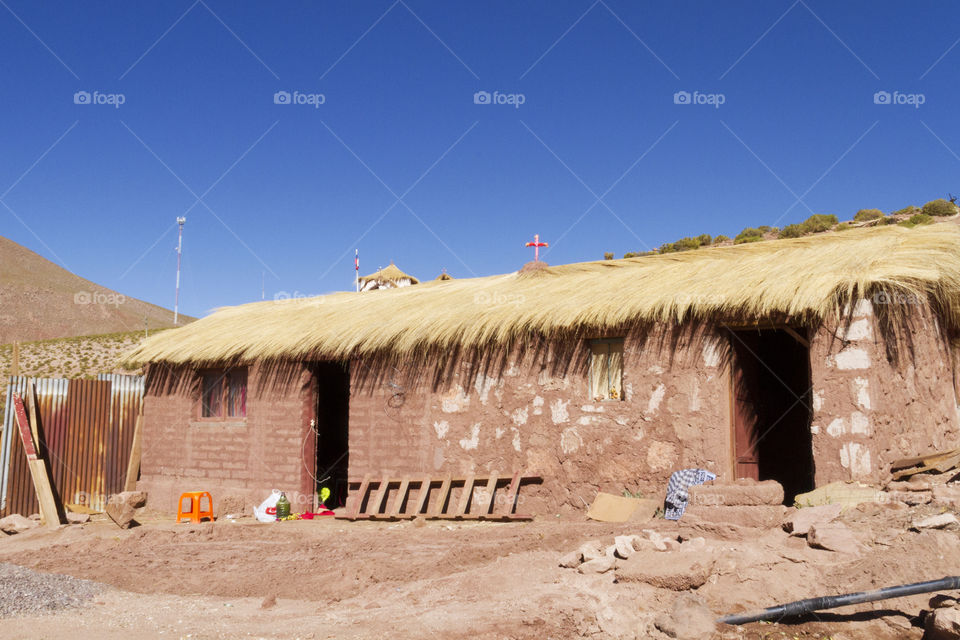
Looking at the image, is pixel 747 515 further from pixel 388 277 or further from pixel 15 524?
pixel 388 277

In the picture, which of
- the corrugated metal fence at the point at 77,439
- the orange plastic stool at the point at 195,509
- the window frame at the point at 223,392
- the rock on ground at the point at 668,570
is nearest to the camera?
the rock on ground at the point at 668,570

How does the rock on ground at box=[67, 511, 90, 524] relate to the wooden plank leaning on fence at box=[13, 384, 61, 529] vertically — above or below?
below

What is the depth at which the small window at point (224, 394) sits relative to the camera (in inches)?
486

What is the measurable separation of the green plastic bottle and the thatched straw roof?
2.05 m

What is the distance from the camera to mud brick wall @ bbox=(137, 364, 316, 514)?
1140 cm

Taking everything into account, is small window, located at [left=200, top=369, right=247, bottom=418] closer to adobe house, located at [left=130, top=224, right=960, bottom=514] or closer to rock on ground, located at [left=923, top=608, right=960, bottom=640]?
adobe house, located at [left=130, top=224, right=960, bottom=514]

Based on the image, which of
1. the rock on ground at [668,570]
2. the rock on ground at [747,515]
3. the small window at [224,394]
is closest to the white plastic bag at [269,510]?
the small window at [224,394]

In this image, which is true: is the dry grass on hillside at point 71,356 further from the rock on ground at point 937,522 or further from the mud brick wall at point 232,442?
the rock on ground at point 937,522

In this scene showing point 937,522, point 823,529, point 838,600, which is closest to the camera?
Answer: point 838,600

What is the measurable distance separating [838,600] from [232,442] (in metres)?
9.44

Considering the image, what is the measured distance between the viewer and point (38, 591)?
6754 millimetres

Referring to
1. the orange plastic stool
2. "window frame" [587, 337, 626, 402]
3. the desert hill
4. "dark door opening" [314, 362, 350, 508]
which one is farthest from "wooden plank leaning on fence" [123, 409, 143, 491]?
the desert hill

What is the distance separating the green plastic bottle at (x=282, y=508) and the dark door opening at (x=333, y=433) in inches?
65.1

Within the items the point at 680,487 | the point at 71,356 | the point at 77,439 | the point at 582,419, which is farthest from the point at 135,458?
the point at 71,356
